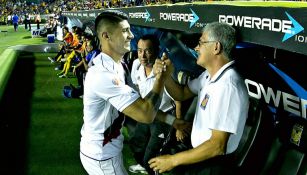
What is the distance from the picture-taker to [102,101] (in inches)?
95.2

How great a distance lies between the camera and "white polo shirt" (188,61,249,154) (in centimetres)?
224

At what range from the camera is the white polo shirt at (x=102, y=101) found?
2307mm

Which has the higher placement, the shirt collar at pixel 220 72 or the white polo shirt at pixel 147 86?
the shirt collar at pixel 220 72

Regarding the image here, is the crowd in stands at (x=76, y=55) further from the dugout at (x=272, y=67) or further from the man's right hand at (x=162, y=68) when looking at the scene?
the man's right hand at (x=162, y=68)

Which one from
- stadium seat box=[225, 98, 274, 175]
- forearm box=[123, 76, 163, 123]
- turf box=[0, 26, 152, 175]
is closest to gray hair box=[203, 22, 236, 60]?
forearm box=[123, 76, 163, 123]

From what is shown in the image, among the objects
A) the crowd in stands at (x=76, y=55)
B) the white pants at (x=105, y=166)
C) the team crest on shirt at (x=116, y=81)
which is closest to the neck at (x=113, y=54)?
the team crest on shirt at (x=116, y=81)

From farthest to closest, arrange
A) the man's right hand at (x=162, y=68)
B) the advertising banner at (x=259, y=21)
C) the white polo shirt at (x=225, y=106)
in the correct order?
Result: the man's right hand at (x=162, y=68) < the white polo shirt at (x=225, y=106) < the advertising banner at (x=259, y=21)

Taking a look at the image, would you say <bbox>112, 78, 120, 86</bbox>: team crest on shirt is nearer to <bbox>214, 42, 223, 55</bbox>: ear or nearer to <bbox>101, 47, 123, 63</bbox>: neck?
<bbox>101, 47, 123, 63</bbox>: neck

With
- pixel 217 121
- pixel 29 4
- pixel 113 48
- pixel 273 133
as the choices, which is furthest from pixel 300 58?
pixel 29 4

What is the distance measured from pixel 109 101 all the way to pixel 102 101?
0.09 meters

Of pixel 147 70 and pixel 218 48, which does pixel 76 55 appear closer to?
pixel 147 70

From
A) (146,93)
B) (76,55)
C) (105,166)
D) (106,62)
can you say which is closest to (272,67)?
(146,93)

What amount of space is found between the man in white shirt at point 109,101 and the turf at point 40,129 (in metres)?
2.36

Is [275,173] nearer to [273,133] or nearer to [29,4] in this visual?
[273,133]
